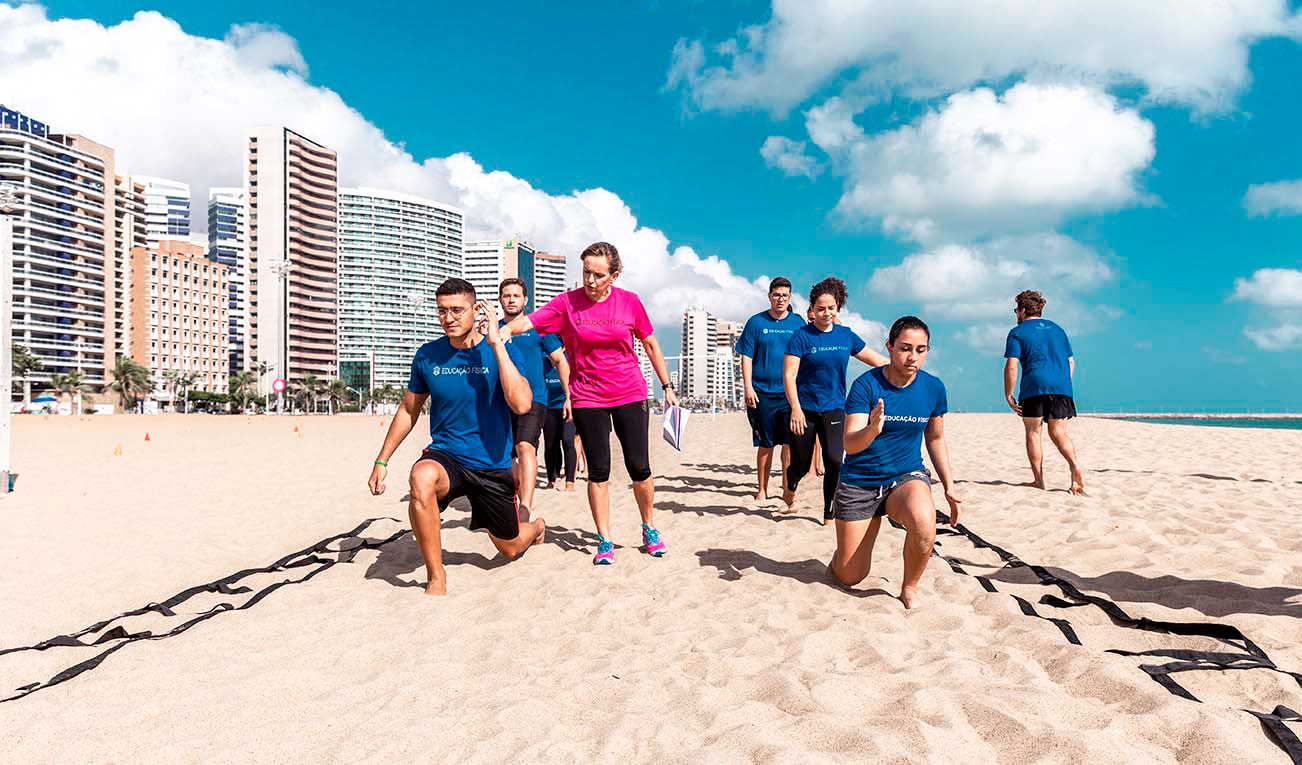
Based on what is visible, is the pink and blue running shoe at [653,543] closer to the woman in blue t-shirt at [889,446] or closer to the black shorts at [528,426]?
the woman in blue t-shirt at [889,446]

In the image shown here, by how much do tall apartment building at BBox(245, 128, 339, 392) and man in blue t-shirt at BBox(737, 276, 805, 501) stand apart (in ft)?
347

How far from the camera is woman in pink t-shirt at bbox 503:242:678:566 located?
4.61 meters

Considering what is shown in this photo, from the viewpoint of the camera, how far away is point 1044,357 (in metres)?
6.72

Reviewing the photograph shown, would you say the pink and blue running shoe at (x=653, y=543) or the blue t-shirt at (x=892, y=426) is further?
the pink and blue running shoe at (x=653, y=543)

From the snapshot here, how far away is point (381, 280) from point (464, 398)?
142738mm

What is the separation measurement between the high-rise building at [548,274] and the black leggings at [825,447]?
182 metres

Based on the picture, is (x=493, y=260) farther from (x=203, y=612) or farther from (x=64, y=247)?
(x=203, y=612)

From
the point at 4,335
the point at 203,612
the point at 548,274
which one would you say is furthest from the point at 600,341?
the point at 548,274

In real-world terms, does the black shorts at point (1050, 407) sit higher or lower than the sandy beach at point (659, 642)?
higher

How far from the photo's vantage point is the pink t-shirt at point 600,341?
4637 mm

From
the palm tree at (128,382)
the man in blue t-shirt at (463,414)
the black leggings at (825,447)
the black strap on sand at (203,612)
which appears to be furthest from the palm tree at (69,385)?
the black leggings at (825,447)

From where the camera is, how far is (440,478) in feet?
13.1

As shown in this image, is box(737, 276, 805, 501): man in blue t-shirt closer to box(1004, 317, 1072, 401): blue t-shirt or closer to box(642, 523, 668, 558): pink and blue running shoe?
box(642, 523, 668, 558): pink and blue running shoe

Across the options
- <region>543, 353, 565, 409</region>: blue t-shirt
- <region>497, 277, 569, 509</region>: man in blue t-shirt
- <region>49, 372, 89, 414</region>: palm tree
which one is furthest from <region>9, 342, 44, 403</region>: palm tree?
<region>497, 277, 569, 509</region>: man in blue t-shirt
